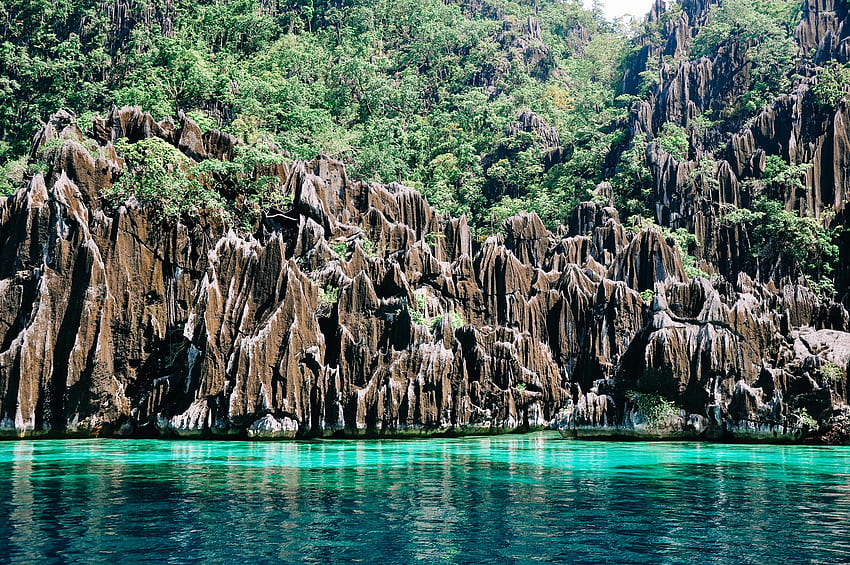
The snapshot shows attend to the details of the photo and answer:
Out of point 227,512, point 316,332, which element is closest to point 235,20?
point 316,332

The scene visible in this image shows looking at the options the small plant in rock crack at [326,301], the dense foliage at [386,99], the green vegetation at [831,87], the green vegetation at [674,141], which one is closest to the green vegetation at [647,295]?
the dense foliage at [386,99]

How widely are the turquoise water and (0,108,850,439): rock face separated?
7.68 m

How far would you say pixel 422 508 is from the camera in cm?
1386

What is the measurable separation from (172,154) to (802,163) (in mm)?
41352

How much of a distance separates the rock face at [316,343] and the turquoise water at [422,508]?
7.68 m

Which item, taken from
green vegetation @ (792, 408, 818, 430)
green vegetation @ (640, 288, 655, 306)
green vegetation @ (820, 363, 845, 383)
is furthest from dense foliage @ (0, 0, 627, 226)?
green vegetation @ (792, 408, 818, 430)

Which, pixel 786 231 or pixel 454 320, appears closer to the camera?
pixel 454 320

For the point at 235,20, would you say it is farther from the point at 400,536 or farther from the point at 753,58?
the point at 400,536

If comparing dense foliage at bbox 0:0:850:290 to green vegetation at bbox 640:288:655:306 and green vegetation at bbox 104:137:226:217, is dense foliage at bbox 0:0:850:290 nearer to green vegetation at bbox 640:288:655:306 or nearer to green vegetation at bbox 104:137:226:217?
green vegetation at bbox 104:137:226:217

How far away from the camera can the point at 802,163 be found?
57688 millimetres

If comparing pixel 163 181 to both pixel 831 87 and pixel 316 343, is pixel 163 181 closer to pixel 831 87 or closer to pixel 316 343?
pixel 316 343

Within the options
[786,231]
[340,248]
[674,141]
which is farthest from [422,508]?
[674,141]

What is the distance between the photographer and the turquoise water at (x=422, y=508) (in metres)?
10.5

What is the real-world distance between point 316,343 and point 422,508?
2154cm
